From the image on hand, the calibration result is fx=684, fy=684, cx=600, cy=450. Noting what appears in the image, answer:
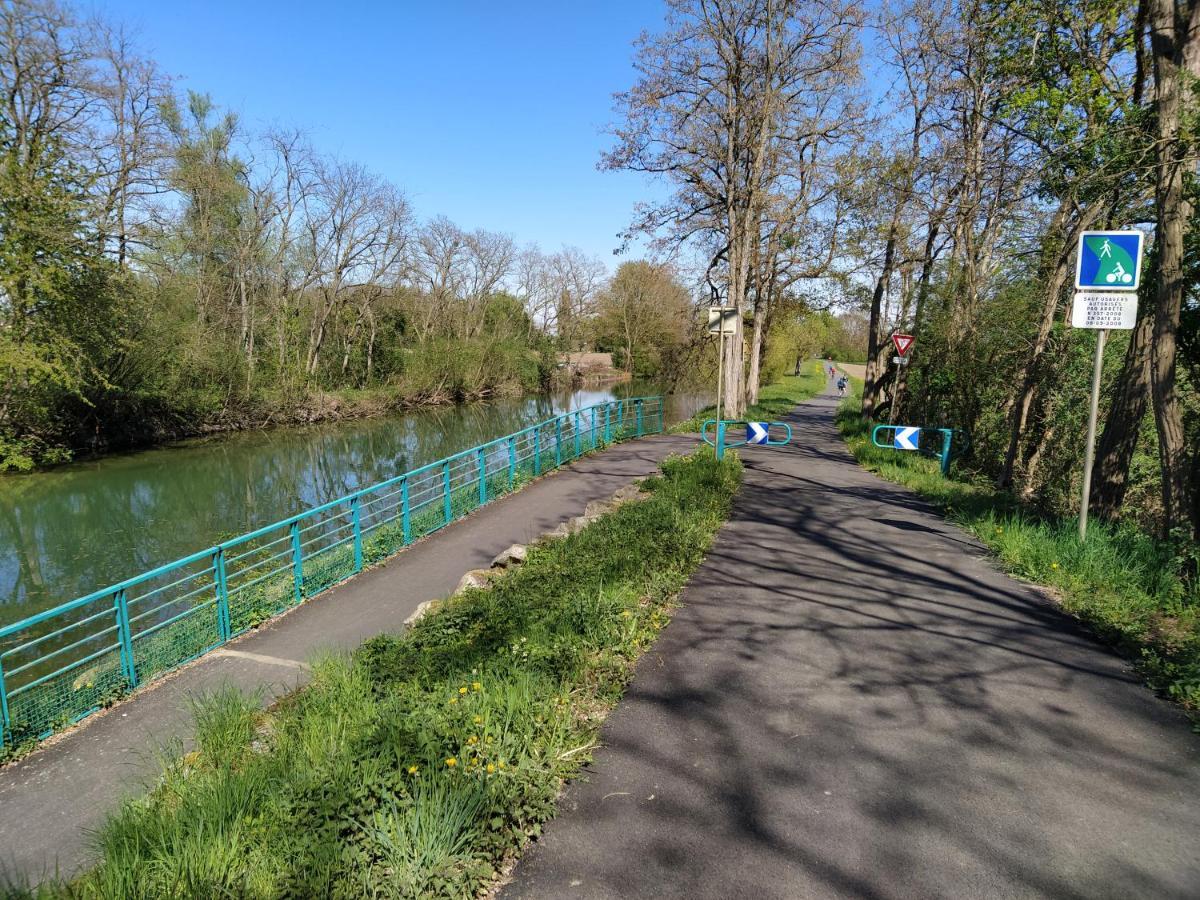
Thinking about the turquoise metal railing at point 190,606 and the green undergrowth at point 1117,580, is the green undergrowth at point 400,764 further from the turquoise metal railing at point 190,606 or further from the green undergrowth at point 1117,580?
the green undergrowth at point 1117,580

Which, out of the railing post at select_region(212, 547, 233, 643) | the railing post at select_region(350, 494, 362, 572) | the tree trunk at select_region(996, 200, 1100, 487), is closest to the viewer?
the railing post at select_region(212, 547, 233, 643)

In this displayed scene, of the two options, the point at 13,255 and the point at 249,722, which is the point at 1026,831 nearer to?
the point at 249,722

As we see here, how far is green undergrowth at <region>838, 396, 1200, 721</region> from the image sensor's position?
15.0ft

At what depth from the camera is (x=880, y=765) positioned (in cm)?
363

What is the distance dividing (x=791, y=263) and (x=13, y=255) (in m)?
25.2

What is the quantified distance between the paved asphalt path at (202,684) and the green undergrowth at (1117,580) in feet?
20.8

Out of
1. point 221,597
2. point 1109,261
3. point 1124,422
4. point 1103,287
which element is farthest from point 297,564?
point 1124,422

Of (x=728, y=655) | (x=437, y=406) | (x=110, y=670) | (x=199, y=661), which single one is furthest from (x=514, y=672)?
(x=437, y=406)

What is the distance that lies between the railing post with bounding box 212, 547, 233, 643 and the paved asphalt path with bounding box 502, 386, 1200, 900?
17.2ft

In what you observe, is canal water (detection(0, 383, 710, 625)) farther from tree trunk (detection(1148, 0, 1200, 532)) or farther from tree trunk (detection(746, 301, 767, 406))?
tree trunk (detection(1148, 0, 1200, 532))

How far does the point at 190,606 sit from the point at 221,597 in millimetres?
4048

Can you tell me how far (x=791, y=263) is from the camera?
26.8 m

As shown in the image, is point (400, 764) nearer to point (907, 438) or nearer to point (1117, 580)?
point (1117, 580)

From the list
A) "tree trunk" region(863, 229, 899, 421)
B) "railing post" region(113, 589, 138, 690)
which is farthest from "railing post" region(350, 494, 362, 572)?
"tree trunk" region(863, 229, 899, 421)
